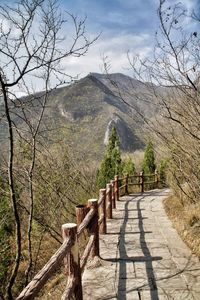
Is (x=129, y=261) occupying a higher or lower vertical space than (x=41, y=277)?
lower

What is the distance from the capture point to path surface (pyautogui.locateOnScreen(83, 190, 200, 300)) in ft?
13.9

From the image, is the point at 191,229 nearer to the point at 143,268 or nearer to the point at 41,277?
the point at 143,268

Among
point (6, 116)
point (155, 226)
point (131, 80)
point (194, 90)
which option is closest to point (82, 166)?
point (155, 226)

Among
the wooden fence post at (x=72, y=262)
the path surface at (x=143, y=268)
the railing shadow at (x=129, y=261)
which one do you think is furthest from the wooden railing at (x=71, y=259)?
the railing shadow at (x=129, y=261)

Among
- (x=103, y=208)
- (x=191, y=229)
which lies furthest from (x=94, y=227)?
(x=191, y=229)

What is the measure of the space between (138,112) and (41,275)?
20.2ft

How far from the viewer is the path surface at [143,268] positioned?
4234mm

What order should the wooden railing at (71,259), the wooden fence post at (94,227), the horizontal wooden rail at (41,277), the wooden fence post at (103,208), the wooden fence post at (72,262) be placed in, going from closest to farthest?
the horizontal wooden rail at (41,277)
the wooden railing at (71,259)
the wooden fence post at (72,262)
the wooden fence post at (94,227)
the wooden fence post at (103,208)

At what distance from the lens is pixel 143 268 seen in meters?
5.17

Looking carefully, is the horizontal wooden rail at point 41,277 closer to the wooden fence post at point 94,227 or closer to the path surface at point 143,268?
the path surface at point 143,268

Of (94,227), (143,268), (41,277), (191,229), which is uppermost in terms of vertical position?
(41,277)

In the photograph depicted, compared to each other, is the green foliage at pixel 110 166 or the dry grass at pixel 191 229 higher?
the green foliage at pixel 110 166

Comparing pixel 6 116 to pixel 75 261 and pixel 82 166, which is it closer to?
pixel 75 261

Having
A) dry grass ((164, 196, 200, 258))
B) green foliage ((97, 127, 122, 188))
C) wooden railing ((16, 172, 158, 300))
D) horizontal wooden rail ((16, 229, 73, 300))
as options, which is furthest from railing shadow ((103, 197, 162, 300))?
green foliage ((97, 127, 122, 188))
